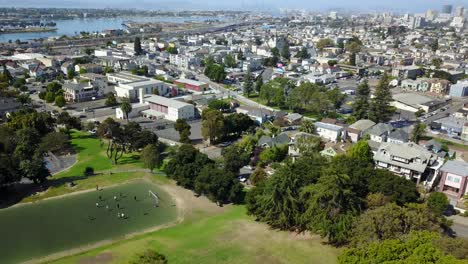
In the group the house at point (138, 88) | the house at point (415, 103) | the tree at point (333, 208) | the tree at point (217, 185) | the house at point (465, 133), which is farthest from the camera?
the house at point (138, 88)

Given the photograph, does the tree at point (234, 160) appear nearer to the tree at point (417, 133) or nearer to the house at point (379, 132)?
the house at point (379, 132)

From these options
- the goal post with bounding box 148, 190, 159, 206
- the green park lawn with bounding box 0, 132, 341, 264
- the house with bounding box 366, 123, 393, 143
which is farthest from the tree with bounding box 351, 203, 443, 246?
the house with bounding box 366, 123, 393, 143

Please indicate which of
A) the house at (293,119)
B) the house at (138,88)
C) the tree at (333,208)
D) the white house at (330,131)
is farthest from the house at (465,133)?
the house at (138,88)

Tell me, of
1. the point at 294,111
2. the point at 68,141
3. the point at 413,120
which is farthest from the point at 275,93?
the point at 68,141

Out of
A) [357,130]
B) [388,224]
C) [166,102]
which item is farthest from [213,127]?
[388,224]

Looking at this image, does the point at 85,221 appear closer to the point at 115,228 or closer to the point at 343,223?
the point at 115,228

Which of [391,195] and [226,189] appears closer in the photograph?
[391,195]

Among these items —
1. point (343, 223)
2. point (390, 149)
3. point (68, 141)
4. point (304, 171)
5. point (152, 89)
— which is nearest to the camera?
point (343, 223)
